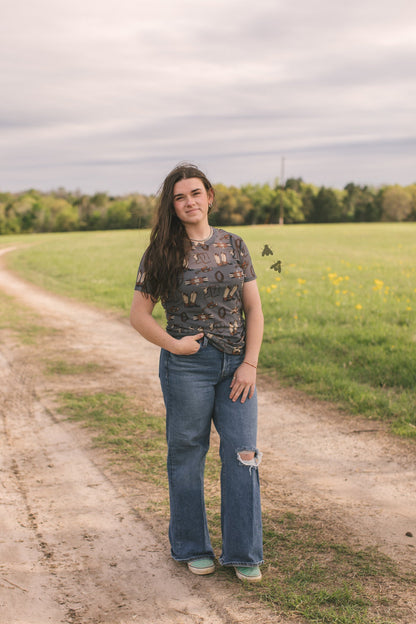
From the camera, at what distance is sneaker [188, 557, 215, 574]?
327cm

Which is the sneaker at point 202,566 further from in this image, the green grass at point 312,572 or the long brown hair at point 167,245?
the long brown hair at point 167,245

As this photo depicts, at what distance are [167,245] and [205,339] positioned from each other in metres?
0.51

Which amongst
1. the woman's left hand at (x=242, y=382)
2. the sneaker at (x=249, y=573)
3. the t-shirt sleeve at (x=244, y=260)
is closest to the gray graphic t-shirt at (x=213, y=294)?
the t-shirt sleeve at (x=244, y=260)

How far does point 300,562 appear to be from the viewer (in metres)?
3.39

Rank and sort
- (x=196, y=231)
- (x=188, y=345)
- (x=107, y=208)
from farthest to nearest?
(x=107, y=208)
(x=196, y=231)
(x=188, y=345)

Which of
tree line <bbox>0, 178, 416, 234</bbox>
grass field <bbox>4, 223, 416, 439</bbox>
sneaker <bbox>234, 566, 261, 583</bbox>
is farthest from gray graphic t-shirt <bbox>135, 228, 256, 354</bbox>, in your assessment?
tree line <bbox>0, 178, 416, 234</bbox>

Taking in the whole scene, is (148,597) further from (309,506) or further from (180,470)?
(309,506)

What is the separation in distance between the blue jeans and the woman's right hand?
5 centimetres

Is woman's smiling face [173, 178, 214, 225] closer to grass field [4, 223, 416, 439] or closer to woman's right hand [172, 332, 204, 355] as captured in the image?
grass field [4, 223, 416, 439]

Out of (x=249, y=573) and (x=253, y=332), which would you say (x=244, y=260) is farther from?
(x=249, y=573)

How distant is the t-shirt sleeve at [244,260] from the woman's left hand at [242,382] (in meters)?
0.47

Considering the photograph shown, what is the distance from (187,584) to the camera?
3178 millimetres

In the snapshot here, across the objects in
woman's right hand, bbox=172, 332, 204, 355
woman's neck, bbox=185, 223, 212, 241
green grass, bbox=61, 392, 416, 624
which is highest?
woman's neck, bbox=185, 223, 212, 241

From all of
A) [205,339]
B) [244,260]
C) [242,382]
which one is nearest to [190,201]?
[244,260]
